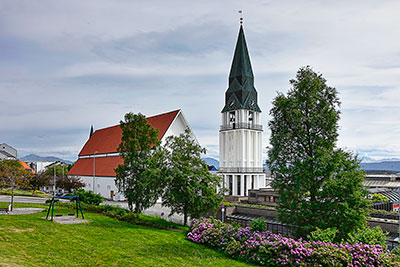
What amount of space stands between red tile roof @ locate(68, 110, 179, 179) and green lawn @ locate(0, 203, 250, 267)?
32.1m

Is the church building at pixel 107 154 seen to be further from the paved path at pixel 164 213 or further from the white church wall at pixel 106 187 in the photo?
the paved path at pixel 164 213

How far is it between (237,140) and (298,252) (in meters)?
51.5

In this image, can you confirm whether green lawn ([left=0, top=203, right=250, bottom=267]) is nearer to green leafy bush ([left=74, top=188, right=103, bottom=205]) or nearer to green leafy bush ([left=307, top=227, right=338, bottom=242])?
green leafy bush ([left=307, top=227, right=338, bottom=242])

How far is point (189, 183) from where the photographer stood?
21.3 meters

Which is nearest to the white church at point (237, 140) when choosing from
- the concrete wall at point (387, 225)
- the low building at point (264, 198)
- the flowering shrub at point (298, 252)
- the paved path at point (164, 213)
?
the low building at point (264, 198)

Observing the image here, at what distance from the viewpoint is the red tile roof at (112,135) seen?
5069 centimetres

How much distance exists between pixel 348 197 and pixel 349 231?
1652 millimetres

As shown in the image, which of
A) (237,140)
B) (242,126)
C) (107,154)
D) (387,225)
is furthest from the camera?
(237,140)

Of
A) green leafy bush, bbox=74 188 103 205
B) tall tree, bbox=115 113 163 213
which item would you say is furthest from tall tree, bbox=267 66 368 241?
green leafy bush, bbox=74 188 103 205

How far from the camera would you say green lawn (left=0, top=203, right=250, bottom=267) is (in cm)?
1166

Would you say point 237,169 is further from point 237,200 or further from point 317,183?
point 317,183

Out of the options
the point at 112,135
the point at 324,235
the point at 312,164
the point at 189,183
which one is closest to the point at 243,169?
the point at 112,135

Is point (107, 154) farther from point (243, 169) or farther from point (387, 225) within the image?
point (387, 225)

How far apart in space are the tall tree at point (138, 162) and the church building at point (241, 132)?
128ft
